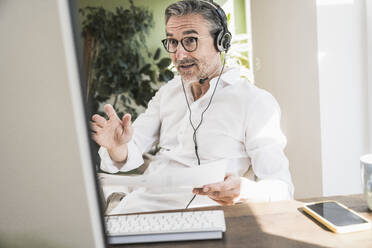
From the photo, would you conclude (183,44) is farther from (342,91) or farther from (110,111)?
(342,91)

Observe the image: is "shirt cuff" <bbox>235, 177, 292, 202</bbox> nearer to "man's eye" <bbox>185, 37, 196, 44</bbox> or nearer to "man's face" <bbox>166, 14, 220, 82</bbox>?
"man's face" <bbox>166, 14, 220, 82</bbox>

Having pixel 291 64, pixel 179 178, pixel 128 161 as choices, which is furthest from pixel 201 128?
pixel 291 64

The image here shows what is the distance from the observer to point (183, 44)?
1.32 metres

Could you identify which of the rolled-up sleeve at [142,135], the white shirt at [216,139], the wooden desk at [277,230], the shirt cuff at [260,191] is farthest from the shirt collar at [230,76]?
the wooden desk at [277,230]

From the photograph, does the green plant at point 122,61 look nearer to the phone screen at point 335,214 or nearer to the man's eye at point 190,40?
the man's eye at point 190,40

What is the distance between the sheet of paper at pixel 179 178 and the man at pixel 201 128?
25 millimetres

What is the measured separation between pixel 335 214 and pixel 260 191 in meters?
0.38

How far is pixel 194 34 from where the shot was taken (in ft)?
4.35

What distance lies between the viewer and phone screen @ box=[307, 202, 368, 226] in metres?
0.87

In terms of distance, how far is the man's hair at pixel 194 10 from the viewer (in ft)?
4.20

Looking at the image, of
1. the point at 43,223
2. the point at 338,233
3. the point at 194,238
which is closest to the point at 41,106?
the point at 43,223

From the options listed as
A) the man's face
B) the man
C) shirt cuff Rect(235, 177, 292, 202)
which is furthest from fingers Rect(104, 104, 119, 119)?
shirt cuff Rect(235, 177, 292, 202)

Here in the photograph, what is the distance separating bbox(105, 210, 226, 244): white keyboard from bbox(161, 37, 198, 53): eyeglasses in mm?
668

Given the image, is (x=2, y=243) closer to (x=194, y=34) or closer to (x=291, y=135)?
(x=194, y=34)
